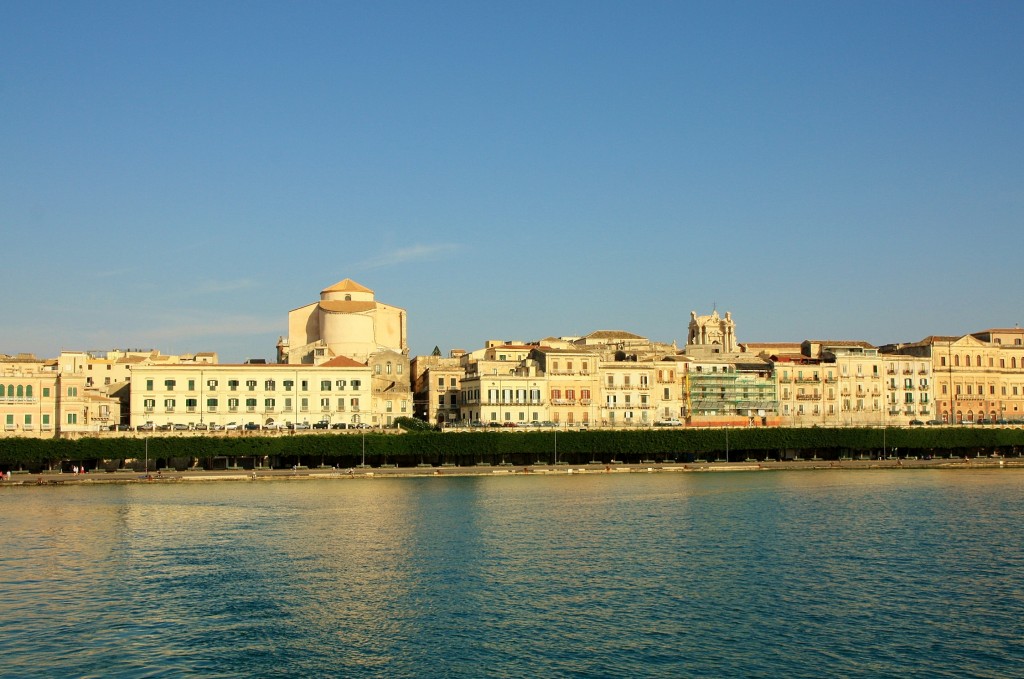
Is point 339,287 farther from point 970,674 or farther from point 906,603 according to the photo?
point 970,674

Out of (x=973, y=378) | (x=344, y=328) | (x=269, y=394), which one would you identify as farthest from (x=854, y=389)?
(x=269, y=394)

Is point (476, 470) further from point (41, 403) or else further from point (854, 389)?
point (854, 389)

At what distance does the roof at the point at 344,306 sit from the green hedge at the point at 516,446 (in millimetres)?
20435

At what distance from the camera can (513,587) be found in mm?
37469

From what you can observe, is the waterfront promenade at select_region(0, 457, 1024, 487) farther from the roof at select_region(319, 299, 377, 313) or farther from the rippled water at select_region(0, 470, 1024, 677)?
the roof at select_region(319, 299, 377, 313)

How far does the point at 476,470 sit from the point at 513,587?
→ 4606cm

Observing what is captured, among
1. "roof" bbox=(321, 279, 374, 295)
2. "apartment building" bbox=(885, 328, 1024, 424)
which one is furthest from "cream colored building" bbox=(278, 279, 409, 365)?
"apartment building" bbox=(885, 328, 1024, 424)

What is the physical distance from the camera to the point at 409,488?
70812 mm

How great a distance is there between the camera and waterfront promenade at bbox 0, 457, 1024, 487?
7656cm

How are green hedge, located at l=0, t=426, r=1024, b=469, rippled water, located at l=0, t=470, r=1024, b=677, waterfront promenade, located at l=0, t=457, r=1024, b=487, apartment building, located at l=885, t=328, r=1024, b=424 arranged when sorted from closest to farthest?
rippled water, located at l=0, t=470, r=1024, b=677, waterfront promenade, located at l=0, t=457, r=1024, b=487, green hedge, located at l=0, t=426, r=1024, b=469, apartment building, located at l=885, t=328, r=1024, b=424

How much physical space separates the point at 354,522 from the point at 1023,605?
28559 mm

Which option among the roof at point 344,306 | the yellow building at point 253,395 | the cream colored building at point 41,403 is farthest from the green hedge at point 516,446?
the roof at point 344,306

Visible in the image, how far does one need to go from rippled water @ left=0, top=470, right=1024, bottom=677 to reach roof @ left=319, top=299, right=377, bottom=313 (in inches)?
1623

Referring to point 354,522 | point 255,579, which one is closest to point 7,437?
point 354,522
